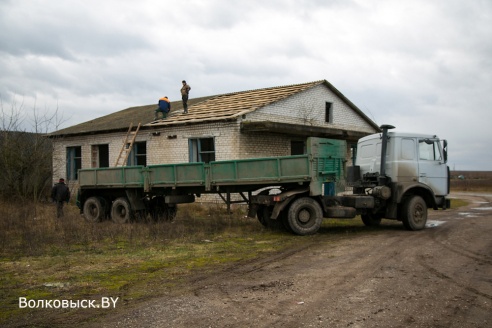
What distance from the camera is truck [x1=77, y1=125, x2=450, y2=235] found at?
1155cm

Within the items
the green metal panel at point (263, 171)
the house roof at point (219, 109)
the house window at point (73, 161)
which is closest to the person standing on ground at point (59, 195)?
the green metal panel at point (263, 171)

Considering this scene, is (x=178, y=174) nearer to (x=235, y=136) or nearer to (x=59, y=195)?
(x=235, y=136)

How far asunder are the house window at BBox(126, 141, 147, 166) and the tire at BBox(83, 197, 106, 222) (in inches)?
219

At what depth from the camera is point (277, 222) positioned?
12883 millimetres

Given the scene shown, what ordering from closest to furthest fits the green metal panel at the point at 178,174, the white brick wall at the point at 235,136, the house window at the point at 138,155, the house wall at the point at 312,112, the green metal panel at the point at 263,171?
the green metal panel at the point at 263,171
the green metal panel at the point at 178,174
the white brick wall at the point at 235,136
the house wall at the point at 312,112
the house window at the point at 138,155

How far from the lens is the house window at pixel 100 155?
23547 millimetres

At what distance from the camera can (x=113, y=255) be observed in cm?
928

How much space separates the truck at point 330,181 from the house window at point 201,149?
5364 millimetres

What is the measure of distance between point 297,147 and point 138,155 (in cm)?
724

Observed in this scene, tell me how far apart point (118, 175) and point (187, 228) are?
11.9 feet

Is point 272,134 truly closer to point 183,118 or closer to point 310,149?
point 183,118

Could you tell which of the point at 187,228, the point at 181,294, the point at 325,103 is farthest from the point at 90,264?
the point at 325,103

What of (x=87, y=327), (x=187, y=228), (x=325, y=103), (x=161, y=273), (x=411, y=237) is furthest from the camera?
(x=325, y=103)

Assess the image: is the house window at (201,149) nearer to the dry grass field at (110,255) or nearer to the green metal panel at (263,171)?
the dry grass field at (110,255)
